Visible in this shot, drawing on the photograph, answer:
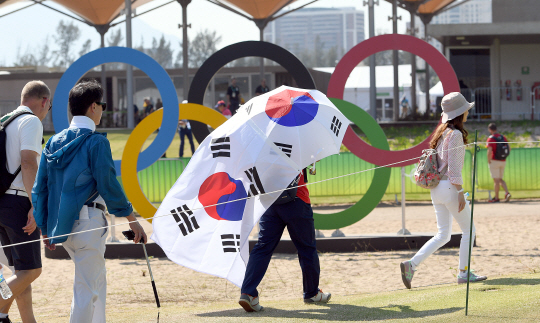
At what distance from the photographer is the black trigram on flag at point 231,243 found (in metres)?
4.93

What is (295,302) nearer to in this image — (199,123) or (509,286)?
(509,286)

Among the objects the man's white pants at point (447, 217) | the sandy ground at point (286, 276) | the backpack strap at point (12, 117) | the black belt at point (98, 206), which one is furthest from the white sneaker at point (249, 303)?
the backpack strap at point (12, 117)

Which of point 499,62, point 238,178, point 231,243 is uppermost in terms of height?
point 499,62

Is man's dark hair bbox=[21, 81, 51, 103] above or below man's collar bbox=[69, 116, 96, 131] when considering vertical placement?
above

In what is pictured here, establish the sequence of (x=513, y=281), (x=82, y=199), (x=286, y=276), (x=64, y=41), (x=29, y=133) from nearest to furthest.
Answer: (x=82, y=199), (x=29, y=133), (x=513, y=281), (x=286, y=276), (x=64, y=41)

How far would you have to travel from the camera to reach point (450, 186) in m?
5.54

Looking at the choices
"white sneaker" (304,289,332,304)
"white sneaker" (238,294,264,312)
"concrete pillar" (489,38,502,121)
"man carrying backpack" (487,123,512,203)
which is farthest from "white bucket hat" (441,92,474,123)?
"concrete pillar" (489,38,502,121)

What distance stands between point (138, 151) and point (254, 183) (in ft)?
12.6

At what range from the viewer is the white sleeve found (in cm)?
445

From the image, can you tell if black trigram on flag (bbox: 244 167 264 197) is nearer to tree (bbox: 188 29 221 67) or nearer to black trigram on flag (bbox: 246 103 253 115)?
black trigram on flag (bbox: 246 103 253 115)

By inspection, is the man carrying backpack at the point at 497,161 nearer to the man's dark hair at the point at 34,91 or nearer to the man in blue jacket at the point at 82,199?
the man's dark hair at the point at 34,91

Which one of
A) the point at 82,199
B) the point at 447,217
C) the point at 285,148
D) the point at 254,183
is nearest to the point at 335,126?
the point at 285,148

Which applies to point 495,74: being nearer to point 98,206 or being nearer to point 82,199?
point 98,206

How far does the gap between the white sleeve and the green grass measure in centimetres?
154
